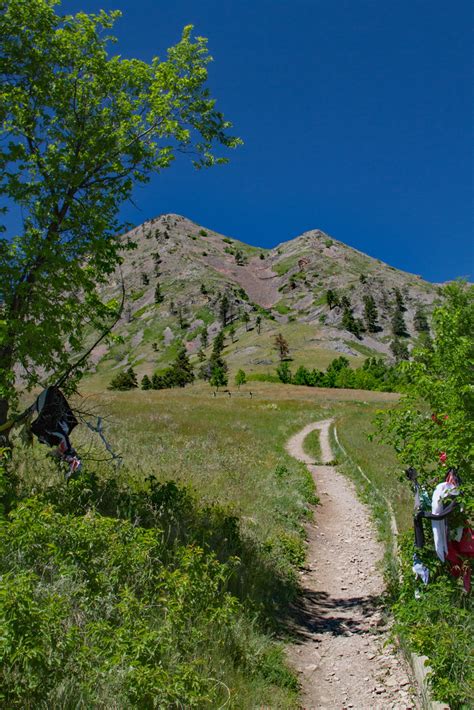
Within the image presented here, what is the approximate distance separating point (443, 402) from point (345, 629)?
400 cm

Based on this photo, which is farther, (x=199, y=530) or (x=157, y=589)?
(x=199, y=530)

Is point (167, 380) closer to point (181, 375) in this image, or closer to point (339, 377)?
point (181, 375)

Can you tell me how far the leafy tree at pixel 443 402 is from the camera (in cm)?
568

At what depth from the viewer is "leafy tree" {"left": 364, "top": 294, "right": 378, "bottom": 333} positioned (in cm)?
16912

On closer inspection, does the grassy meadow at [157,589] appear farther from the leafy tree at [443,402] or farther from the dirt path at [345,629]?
the leafy tree at [443,402]

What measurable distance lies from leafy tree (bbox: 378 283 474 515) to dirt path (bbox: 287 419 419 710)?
2.45m

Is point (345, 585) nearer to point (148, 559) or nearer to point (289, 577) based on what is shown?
point (289, 577)

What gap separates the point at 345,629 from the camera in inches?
281

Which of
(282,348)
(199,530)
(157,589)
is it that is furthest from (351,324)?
(157,589)

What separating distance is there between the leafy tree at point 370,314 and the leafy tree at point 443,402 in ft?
551

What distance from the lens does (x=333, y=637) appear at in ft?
22.8

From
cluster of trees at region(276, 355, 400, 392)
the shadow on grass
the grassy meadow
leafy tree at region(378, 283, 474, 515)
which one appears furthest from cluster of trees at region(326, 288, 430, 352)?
leafy tree at region(378, 283, 474, 515)

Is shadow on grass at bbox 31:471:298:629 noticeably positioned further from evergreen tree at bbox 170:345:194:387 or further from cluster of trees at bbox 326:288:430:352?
cluster of trees at bbox 326:288:430:352

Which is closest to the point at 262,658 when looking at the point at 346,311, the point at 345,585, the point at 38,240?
the point at 345,585
